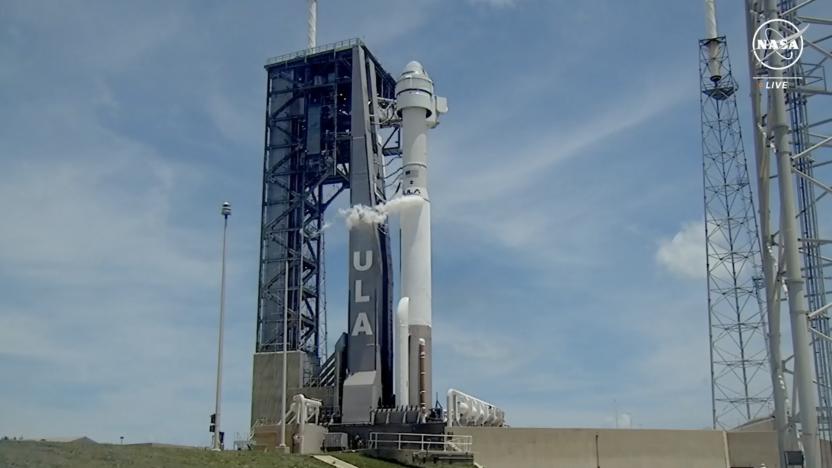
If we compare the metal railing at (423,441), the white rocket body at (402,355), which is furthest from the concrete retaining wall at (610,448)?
the white rocket body at (402,355)

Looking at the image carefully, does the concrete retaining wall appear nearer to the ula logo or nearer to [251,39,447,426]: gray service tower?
[251,39,447,426]: gray service tower

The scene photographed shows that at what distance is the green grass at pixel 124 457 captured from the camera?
2684 cm

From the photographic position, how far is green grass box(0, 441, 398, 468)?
26.8 meters

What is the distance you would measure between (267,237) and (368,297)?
38.8 feet

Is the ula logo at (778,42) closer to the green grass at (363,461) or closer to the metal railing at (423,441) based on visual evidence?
the green grass at (363,461)

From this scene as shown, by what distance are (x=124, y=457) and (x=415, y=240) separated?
3641 centimetres

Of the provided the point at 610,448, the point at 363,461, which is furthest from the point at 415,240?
the point at 363,461

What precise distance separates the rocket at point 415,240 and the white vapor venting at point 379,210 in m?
0.36

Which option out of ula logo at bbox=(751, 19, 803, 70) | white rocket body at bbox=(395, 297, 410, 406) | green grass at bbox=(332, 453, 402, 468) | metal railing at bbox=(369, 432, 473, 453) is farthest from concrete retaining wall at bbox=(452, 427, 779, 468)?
ula logo at bbox=(751, 19, 803, 70)

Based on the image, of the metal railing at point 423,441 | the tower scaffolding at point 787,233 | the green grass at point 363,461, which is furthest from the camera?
the metal railing at point 423,441

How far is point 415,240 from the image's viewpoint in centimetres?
6512

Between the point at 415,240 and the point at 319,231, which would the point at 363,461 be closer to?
the point at 415,240

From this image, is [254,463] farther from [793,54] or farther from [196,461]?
[793,54]

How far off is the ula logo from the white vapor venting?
137 ft
